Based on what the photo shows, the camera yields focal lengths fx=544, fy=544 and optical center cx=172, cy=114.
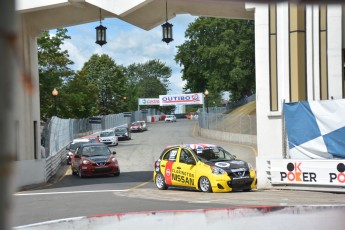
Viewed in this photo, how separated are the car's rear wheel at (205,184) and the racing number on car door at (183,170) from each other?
344 millimetres

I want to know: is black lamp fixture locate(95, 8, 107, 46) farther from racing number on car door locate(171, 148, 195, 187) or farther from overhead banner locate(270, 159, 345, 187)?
overhead banner locate(270, 159, 345, 187)

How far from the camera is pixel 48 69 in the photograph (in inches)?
A: 1906

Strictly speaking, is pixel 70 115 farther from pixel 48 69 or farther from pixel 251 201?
pixel 251 201

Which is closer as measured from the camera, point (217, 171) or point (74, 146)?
point (217, 171)

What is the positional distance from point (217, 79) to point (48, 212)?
5161 centimetres

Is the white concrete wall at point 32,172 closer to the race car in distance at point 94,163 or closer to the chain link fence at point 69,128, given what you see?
the race car in distance at point 94,163

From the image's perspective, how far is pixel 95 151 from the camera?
25016 mm

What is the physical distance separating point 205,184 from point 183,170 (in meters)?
1.01

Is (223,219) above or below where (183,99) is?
below

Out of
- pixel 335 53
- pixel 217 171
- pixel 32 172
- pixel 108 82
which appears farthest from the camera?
pixel 108 82

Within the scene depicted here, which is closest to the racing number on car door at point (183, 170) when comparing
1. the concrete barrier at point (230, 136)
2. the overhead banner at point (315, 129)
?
the overhead banner at point (315, 129)

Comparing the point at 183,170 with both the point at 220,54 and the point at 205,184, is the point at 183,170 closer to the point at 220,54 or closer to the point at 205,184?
the point at 205,184

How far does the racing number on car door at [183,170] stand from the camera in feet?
54.4

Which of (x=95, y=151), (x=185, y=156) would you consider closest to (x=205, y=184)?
(x=185, y=156)
